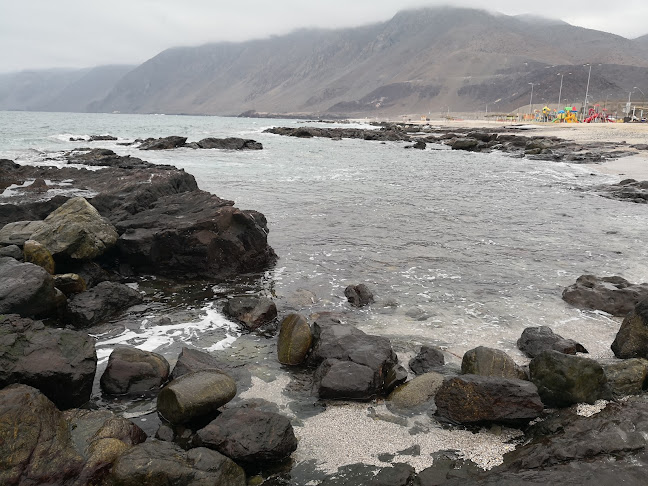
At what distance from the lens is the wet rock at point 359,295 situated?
9.78 meters

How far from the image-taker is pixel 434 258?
1294 centimetres

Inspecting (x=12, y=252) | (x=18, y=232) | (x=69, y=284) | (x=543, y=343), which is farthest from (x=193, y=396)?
(x=18, y=232)

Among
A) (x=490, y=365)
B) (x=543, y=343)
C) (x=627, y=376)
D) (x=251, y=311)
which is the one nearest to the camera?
(x=627, y=376)

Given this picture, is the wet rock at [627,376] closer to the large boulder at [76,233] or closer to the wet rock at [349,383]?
the wet rock at [349,383]

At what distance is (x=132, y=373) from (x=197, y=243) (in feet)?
17.2

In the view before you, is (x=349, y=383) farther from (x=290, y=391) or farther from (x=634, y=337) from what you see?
(x=634, y=337)

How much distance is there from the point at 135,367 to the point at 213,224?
5717mm

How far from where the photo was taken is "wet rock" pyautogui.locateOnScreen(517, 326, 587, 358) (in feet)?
24.3

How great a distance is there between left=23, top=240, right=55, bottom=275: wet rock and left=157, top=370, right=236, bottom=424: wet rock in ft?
18.6

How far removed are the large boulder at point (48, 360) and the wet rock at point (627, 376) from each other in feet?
21.8

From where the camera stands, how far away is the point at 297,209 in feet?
64.0

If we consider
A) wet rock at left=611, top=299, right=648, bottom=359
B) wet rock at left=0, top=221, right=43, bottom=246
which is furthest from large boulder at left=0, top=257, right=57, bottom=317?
wet rock at left=611, top=299, right=648, bottom=359

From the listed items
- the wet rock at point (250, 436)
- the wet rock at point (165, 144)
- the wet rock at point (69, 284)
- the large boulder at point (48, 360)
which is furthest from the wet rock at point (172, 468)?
the wet rock at point (165, 144)

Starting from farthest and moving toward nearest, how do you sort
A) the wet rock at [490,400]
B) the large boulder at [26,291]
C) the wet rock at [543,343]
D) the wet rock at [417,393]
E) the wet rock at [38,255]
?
the wet rock at [38,255] → the large boulder at [26,291] → the wet rock at [543,343] → the wet rock at [417,393] → the wet rock at [490,400]
